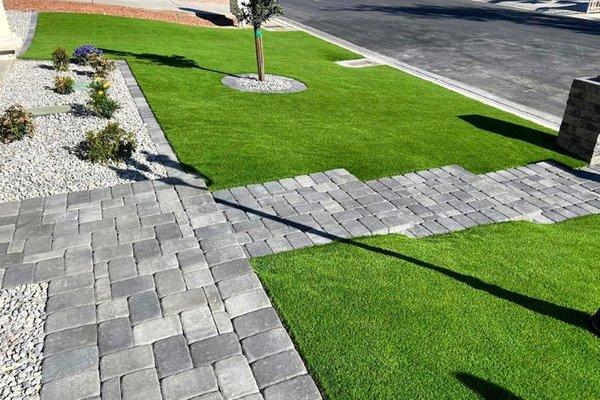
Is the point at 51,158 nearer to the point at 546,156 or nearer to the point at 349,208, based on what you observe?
the point at 349,208

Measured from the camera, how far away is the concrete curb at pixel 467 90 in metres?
14.3

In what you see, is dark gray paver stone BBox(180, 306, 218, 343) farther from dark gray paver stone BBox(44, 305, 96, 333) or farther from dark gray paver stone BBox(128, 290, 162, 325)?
dark gray paver stone BBox(44, 305, 96, 333)

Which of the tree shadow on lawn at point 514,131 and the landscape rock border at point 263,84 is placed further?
the landscape rock border at point 263,84

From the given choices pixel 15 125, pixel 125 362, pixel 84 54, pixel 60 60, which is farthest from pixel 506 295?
pixel 84 54

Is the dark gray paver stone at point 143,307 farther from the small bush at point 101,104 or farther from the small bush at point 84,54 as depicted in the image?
the small bush at point 84,54

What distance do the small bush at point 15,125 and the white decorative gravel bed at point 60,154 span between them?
13cm

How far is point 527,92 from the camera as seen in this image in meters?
17.1

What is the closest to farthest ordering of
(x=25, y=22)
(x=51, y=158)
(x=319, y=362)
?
(x=319, y=362)
(x=51, y=158)
(x=25, y=22)

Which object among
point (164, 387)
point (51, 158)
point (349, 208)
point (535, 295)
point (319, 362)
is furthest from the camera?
point (51, 158)

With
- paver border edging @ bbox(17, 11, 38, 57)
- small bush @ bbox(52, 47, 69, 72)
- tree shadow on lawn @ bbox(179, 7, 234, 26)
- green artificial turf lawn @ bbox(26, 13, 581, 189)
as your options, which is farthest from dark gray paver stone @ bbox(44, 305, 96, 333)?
tree shadow on lawn @ bbox(179, 7, 234, 26)

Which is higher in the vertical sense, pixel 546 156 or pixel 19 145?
pixel 19 145

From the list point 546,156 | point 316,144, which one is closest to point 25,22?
point 316,144

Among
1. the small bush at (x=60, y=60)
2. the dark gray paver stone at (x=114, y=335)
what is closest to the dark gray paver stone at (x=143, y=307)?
the dark gray paver stone at (x=114, y=335)

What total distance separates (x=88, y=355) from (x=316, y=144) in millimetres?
6890
